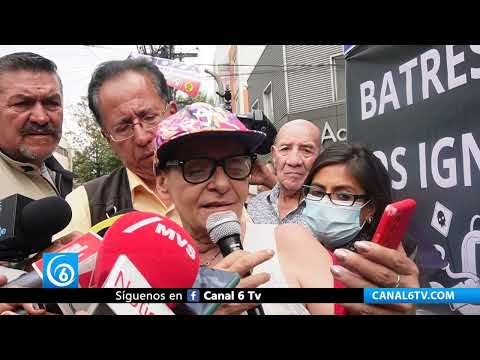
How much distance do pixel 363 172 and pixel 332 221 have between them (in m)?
0.27

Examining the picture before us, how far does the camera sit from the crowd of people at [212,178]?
1917mm

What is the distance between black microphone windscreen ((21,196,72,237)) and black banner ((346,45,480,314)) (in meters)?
1.39

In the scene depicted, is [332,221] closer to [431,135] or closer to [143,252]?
[431,135]

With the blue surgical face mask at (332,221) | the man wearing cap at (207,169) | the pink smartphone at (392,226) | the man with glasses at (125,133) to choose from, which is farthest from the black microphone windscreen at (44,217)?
the pink smartphone at (392,226)

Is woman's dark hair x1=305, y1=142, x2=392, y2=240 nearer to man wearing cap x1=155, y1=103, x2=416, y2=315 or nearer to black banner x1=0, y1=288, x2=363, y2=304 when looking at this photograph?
man wearing cap x1=155, y1=103, x2=416, y2=315

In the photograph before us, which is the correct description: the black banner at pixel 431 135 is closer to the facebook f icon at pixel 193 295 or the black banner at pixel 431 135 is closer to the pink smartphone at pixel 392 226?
the pink smartphone at pixel 392 226

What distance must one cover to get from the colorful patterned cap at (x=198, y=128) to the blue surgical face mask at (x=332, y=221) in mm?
415

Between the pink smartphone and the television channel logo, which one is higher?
the pink smartphone

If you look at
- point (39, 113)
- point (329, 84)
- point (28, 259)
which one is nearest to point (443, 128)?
point (329, 84)

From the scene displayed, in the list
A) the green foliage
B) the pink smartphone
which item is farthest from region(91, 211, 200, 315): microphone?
the pink smartphone

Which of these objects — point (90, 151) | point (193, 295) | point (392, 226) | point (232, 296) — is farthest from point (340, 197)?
point (90, 151)

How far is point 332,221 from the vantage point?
2.08 metres

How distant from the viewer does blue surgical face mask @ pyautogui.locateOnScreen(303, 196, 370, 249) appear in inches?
81.0

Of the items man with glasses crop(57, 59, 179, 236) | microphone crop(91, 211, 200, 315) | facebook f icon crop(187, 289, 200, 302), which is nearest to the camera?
microphone crop(91, 211, 200, 315)
